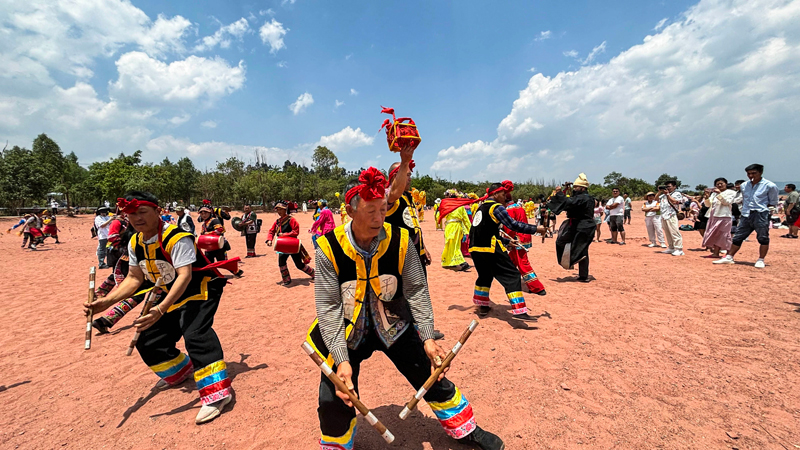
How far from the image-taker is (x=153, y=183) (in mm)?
41250

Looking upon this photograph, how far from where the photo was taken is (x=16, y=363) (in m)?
4.42

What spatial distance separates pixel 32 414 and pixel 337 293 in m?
3.76

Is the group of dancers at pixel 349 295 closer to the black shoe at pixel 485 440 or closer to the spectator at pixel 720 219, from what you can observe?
the black shoe at pixel 485 440

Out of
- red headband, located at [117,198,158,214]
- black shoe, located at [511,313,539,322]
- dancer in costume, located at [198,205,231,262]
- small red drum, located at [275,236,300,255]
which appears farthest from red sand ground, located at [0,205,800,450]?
dancer in costume, located at [198,205,231,262]

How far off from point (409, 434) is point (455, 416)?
2.10 ft

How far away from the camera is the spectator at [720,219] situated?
333 inches

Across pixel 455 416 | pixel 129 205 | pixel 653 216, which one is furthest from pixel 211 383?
pixel 653 216

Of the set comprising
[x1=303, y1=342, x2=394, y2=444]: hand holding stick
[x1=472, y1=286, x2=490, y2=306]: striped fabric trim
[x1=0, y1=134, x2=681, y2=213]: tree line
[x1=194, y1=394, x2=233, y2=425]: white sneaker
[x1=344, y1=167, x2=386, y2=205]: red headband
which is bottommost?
[x1=194, y1=394, x2=233, y2=425]: white sneaker

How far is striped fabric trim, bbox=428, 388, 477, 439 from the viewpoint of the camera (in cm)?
234

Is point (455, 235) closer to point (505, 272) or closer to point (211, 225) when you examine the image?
point (505, 272)

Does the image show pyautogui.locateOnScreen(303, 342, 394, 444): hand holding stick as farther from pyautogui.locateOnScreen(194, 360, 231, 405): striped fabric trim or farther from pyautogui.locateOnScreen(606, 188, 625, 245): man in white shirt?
pyautogui.locateOnScreen(606, 188, 625, 245): man in white shirt

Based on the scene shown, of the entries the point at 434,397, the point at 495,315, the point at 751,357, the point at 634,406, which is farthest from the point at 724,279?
the point at 434,397

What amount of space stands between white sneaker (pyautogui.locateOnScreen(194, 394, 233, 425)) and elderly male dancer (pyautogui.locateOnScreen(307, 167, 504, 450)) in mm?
1512

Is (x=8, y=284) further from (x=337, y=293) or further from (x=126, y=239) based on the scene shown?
(x=337, y=293)
